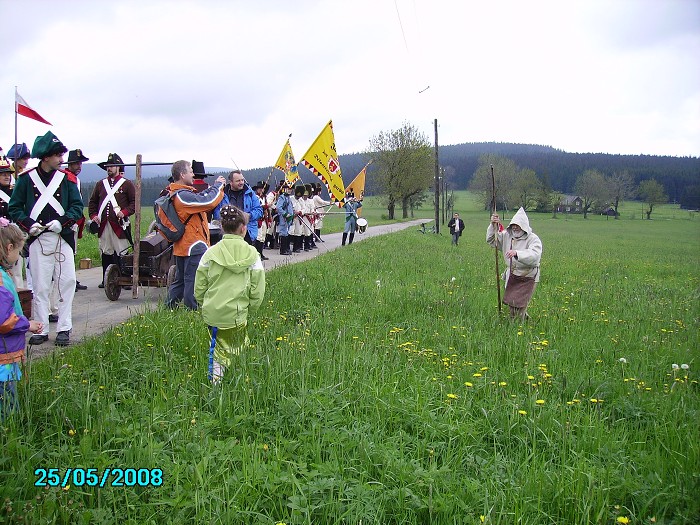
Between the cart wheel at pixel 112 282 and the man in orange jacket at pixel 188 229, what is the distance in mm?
1688

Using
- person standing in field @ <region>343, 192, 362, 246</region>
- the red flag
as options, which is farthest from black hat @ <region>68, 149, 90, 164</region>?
person standing in field @ <region>343, 192, 362, 246</region>

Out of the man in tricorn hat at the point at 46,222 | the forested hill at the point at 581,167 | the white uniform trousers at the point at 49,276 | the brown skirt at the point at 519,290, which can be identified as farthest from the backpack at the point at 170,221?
the forested hill at the point at 581,167

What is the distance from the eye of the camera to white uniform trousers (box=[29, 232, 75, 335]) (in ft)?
20.3

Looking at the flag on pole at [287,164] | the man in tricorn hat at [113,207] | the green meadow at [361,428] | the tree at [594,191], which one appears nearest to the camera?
the green meadow at [361,428]

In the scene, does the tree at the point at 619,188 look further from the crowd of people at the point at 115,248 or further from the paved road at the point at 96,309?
the paved road at the point at 96,309

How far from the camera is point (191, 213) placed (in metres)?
7.42

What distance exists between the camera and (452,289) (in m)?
9.93

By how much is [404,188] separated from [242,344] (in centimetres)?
6955

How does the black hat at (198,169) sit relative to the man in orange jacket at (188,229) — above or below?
above

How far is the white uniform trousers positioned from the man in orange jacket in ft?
4.52

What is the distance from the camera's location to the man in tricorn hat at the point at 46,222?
620cm

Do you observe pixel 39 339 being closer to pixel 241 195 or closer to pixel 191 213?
pixel 191 213

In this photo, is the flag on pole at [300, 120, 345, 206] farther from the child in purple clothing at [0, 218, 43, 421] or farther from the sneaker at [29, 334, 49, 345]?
the child in purple clothing at [0, 218, 43, 421]

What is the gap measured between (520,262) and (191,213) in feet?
14.2
